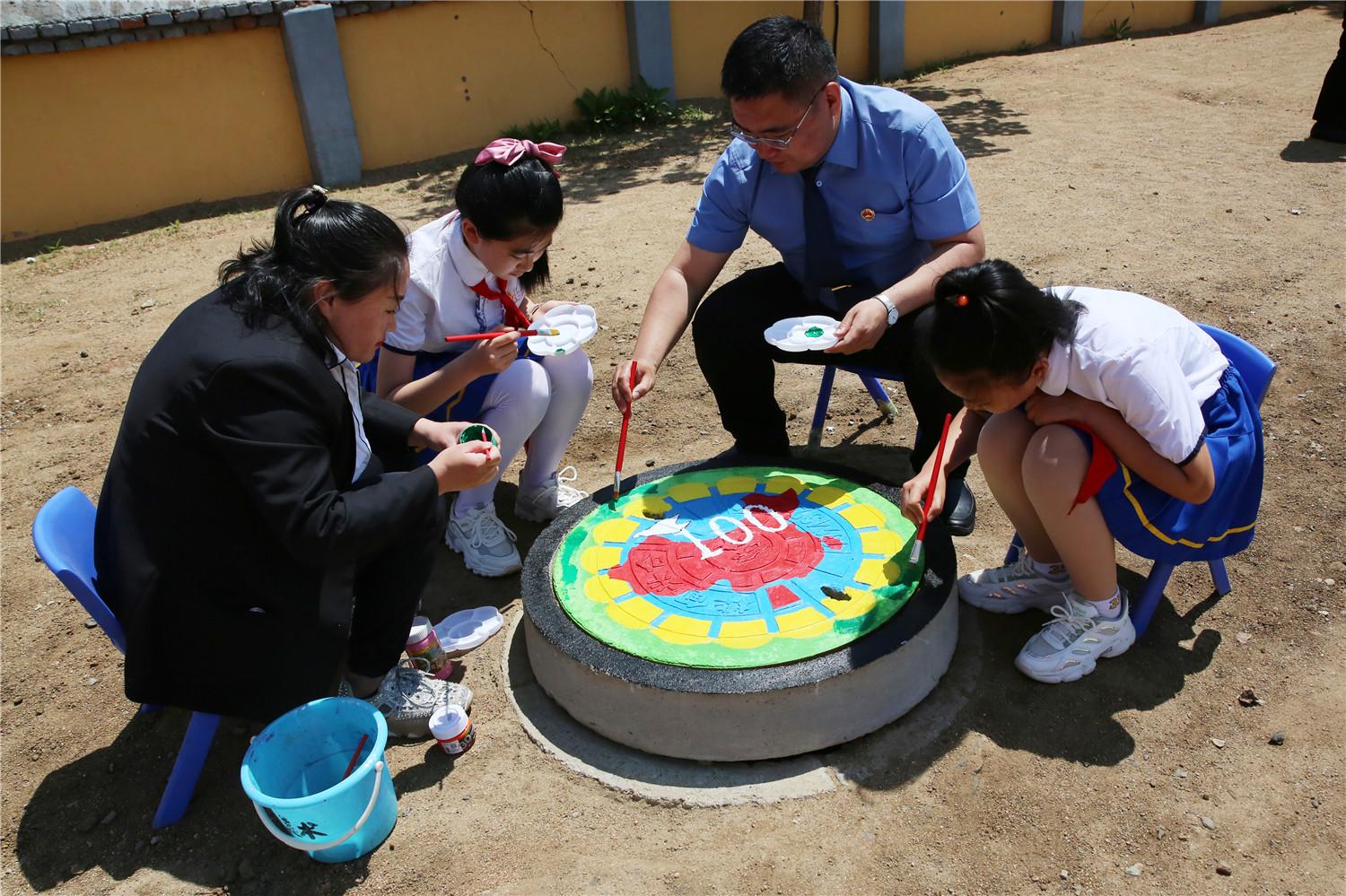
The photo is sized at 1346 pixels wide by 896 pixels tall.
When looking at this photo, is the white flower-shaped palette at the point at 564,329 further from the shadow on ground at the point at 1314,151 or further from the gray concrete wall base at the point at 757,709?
the shadow on ground at the point at 1314,151

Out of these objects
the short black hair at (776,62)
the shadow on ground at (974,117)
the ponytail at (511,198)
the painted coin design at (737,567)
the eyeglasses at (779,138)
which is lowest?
the painted coin design at (737,567)

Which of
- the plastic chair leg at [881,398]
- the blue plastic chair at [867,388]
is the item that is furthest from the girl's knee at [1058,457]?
the plastic chair leg at [881,398]

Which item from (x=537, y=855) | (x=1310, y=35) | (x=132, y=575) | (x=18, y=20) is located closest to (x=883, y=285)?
(x=537, y=855)

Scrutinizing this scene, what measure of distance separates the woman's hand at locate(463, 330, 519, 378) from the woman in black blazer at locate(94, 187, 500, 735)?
1.80ft

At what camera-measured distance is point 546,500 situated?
309 centimetres

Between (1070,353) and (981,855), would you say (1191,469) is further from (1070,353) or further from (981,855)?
(981,855)

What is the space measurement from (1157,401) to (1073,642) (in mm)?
616

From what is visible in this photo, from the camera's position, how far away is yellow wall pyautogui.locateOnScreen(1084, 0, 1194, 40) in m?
9.60

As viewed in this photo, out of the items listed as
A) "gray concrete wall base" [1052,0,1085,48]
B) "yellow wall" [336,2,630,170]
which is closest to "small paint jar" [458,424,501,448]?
"yellow wall" [336,2,630,170]

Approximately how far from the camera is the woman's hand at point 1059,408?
6.90 feet

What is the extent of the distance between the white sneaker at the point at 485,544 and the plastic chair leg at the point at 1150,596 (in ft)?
5.29

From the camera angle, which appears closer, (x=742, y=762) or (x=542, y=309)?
(x=742, y=762)

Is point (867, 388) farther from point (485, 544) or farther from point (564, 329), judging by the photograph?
point (485, 544)

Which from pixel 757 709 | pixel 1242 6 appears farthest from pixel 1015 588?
pixel 1242 6
